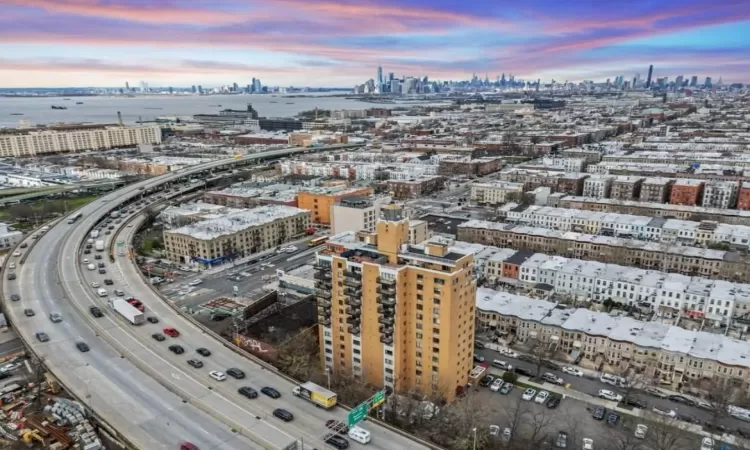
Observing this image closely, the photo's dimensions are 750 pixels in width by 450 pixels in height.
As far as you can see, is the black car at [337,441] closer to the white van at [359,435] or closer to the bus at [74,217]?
the white van at [359,435]

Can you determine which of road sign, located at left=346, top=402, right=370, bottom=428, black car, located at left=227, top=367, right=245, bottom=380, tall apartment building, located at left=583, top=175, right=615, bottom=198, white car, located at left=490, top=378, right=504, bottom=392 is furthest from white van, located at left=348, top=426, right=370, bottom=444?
tall apartment building, located at left=583, top=175, right=615, bottom=198

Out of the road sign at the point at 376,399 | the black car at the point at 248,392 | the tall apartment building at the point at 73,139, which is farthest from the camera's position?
the tall apartment building at the point at 73,139

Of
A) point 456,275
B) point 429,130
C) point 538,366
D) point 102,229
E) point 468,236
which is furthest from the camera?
point 429,130

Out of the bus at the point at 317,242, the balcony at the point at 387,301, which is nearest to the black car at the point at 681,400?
the balcony at the point at 387,301

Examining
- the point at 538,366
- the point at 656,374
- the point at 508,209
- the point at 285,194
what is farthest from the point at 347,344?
the point at 285,194

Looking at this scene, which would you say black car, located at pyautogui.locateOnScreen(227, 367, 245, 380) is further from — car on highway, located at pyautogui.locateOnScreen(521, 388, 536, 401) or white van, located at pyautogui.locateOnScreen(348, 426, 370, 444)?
car on highway, located at pyautogui.locateOnScreen(521, 388, 536, 401)

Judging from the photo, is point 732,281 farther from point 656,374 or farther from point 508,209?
point 508,209

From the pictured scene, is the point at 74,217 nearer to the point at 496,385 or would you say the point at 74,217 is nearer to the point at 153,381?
the point at 153,381
